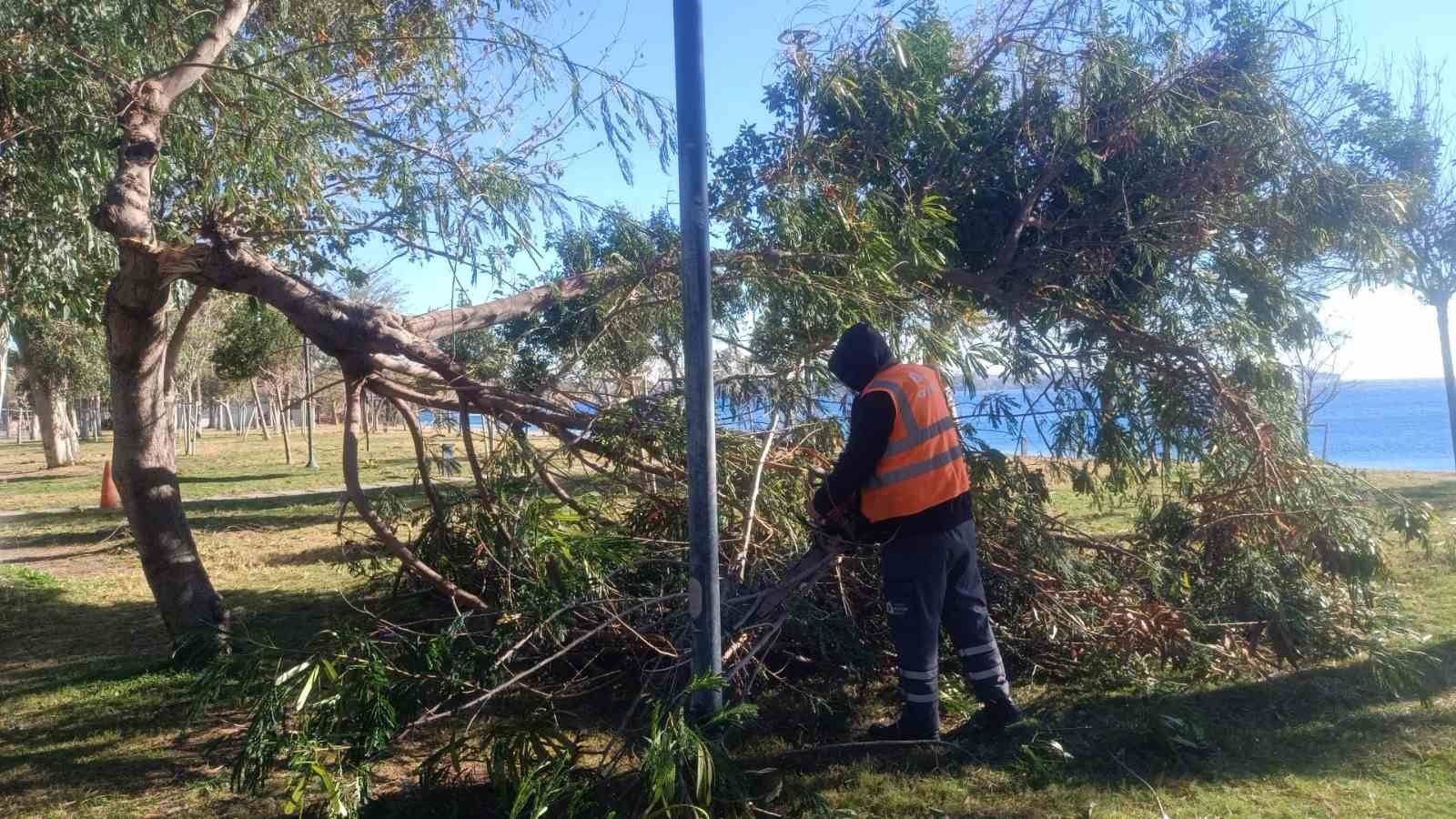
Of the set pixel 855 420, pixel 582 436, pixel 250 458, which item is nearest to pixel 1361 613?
pixel 855 420

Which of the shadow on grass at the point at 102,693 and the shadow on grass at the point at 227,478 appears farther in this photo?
the shadow on grass at the point at 227,478

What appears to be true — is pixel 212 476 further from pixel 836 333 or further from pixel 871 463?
pixel 871 463

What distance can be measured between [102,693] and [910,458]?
464 cm

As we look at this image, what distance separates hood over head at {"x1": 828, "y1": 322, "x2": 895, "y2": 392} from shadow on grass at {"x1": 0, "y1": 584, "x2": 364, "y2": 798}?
315 centimetres

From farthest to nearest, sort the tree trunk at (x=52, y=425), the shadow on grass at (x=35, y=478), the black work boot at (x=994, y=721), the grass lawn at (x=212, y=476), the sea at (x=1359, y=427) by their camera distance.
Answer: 1. the tree trunk at (x=52, y=425)
2. the shadow on grass at (x=35, y=478)
3. the grass lawn at (x=212, y=476)
4. the sea at (x=1359, y=427)
5. the black work boot at (x=994, y=721)

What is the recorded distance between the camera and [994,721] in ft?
13.6

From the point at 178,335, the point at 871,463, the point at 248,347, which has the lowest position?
the point at 871,463

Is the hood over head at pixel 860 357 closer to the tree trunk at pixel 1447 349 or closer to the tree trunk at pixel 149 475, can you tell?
the tree trunk at pixel 149 475

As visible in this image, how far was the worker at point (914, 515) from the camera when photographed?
397cm

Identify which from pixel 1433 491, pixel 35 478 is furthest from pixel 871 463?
pixel 35 478

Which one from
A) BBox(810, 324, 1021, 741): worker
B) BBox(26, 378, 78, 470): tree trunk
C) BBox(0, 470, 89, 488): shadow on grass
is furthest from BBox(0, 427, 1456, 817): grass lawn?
BBox(26, 378, 78, 470): tree trunk

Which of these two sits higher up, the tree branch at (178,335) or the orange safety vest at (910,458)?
the tree branch at (178,335)

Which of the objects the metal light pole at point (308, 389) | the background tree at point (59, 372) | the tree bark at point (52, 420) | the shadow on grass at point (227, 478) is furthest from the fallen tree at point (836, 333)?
the tree bark at point (52, 420)

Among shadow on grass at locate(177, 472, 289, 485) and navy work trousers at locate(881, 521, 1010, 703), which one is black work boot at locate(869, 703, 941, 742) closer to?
navy work trousers at locate(881, 521, 1010, 703)
